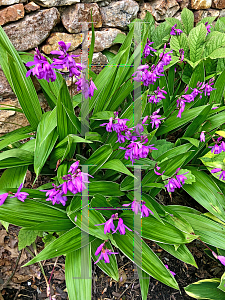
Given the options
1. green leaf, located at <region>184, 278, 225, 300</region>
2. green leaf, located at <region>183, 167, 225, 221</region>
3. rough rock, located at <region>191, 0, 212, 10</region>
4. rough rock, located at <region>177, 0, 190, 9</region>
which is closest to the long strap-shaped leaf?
green leaf, located at <region>183, 167, 225, 221</region>

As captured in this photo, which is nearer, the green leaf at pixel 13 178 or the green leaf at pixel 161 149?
the green leaf at pixel 13 178

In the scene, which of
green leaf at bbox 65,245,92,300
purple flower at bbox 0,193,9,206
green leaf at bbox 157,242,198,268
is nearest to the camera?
purple flower at bbox 0,193,9,206

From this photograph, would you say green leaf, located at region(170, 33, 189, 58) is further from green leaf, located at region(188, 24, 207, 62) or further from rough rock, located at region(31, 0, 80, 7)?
rough rock, located at region(31, 0, 80, 7)

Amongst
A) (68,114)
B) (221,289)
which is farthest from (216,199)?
(68,114)

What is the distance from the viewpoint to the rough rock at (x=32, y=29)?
5.57 ft

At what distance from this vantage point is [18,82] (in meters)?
1.37

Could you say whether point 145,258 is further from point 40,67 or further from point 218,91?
point 218,91

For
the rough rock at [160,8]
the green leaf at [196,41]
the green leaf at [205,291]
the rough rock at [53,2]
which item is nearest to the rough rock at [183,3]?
the rough rock at [160,8]

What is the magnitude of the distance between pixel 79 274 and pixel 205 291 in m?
0.85

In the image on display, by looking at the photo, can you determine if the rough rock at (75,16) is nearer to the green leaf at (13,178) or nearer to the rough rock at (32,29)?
the rough rock at (32,29)

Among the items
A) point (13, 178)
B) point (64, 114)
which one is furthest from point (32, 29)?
point (13, 178)

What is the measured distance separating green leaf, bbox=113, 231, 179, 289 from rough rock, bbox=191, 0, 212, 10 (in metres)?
2.67

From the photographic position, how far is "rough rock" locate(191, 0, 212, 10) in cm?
261

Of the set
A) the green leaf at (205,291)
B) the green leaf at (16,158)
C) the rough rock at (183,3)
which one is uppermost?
the rough rock at (183,3)
